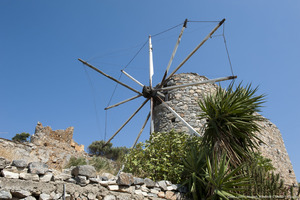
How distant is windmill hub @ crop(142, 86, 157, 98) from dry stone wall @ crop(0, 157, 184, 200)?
375 cm

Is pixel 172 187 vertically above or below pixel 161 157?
below

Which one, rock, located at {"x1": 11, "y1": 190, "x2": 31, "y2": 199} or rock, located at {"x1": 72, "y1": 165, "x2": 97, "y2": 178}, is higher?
rock, located at {"x1": 72, "y1": 165, "x2": 97, "y2": 178}

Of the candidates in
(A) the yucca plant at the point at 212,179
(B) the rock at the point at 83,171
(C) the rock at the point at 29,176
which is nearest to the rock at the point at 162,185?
(A) the yucca plant at the point at 212,179

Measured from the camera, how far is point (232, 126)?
17.1 ft

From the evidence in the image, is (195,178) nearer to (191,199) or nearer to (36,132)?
(191,199)

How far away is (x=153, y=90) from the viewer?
26.3 feet

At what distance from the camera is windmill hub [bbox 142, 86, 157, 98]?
8.10 meters

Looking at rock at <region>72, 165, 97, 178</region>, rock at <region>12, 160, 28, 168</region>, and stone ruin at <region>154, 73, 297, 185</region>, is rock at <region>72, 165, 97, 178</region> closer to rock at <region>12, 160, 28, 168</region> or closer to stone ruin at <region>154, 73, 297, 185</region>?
rock at <region>12, 160, 28, 168</region>

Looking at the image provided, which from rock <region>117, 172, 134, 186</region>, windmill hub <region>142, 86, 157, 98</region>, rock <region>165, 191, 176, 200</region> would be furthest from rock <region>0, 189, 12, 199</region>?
windmill hub <region>142, 86, 157, 98</region>

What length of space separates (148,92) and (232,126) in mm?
3447

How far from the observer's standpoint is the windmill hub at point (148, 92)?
8095 mm

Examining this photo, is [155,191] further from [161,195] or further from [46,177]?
[46,177]

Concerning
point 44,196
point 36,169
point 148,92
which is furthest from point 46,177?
point 148,92

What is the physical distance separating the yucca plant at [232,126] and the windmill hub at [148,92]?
2804 mm
